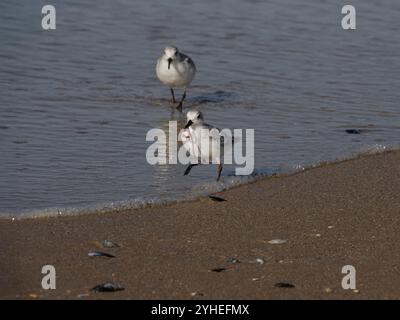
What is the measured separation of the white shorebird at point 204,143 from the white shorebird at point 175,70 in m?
1.89

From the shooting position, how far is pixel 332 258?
553 centimetres

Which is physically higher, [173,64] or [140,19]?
[140,19]

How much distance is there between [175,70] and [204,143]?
219 centimetres

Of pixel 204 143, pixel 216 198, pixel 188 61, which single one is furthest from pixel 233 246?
pixel 188 61

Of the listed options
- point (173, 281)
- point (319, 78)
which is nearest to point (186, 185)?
point (173, 281)

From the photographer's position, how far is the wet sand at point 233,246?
5.03m

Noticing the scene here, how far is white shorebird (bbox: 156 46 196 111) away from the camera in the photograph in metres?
9.49

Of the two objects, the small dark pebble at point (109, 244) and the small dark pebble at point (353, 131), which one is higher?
the small dark pebble at point (353, 131)

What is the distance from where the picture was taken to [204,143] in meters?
7.37

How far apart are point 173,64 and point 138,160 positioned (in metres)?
2.08

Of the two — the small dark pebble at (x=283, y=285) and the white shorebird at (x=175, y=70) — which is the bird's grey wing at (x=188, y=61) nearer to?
the white shorebird at (x=175, y=70)

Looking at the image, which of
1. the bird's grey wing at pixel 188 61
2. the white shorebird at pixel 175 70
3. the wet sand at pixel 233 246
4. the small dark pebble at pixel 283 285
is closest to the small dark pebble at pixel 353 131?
the wet sand at pixel 233 246
